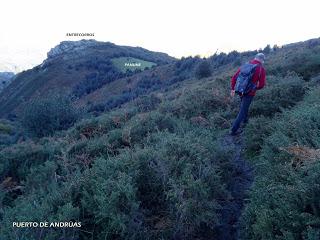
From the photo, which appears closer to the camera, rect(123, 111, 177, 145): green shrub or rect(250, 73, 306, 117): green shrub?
rect(123, 111, 177, 145): green shrub

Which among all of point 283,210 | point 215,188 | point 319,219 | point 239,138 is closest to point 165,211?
point 215,188

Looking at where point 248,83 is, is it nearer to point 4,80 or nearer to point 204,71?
point 204,71

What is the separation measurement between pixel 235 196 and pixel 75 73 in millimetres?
76638

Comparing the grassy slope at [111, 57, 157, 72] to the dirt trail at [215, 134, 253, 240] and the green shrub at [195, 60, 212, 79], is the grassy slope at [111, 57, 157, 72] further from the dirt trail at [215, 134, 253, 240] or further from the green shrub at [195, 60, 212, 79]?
the dirt trail at [215, 134, 253, 240]

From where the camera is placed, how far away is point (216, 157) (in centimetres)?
693

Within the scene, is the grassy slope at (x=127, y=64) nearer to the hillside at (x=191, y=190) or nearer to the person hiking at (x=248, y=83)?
the person hiking at (x=248, y=83)

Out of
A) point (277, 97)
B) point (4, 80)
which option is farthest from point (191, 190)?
point (4, 80)

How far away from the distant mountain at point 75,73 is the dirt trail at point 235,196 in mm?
56923

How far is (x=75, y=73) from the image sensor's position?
80125 millimetres

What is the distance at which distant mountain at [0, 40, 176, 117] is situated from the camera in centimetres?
6866

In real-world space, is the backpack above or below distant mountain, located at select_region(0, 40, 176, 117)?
above

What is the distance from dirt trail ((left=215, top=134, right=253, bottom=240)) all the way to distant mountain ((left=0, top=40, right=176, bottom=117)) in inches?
2241

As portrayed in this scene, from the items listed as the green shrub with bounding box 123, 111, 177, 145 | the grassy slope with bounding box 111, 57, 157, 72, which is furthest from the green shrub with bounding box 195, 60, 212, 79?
the grassy slope with bounding box 111, 57, 157, 72

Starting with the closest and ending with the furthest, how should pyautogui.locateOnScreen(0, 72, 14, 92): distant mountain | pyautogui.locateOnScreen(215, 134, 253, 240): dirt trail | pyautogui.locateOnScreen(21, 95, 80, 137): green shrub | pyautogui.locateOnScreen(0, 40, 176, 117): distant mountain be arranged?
pyautogui.locateOnScreen(215, 134, 253, 240): dirt trail → pyautogui.locateOnScreen(21, 95, 80, 137): green shrub → pyautogui.locateOnScreen(0, 40, 176, 117): distant mountain → pyautogui.locateOnScreen(0, 72, 14, 92): distant mountain
